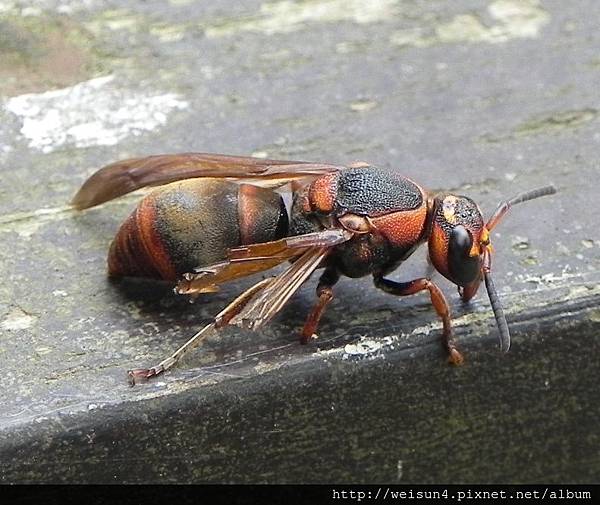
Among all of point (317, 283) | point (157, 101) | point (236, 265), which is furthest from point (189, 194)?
point (157, 101)

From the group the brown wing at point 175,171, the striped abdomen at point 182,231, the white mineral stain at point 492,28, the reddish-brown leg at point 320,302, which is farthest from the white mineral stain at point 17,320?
the white mineral stain at point 492,28

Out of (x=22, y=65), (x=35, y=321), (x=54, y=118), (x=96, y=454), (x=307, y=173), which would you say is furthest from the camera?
(x=22, y=65)

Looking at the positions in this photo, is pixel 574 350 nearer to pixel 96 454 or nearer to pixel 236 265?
pixel 236 265

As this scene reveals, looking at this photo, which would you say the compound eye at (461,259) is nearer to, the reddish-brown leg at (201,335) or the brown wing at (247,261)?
the brown wing at (247,261)

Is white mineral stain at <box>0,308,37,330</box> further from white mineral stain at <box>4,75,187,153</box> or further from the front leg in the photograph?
the front leg

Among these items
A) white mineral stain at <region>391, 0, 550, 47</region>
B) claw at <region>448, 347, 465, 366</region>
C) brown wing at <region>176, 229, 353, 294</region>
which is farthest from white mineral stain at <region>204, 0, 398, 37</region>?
claw at <region>448, 347, 465, 366</region>

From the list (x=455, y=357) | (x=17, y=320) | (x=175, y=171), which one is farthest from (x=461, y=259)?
(x=17, y=320)

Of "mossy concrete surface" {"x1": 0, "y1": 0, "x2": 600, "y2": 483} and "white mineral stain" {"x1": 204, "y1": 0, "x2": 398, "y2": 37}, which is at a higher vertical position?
"white mineral stain" {"x1": 204, "y1": 0, "x2": 398, "y2": 37}
